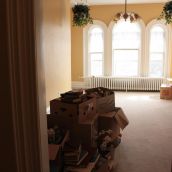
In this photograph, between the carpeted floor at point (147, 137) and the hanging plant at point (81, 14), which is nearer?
the carpeted floor at point (147, 137)

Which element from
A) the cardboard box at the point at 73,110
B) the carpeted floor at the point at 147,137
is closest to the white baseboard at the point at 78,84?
the carpeted floor at the point at 147,137

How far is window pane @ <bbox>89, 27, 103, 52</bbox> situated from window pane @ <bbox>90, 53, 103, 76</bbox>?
0.54 ft

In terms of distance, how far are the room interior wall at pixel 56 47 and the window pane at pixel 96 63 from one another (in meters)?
1.97

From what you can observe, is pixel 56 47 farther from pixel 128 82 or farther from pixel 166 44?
pixel 166 44

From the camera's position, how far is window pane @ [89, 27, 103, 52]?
7745 mm

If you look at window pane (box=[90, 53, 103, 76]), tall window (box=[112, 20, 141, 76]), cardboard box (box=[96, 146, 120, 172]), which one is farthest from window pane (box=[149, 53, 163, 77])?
cardboard box (box=[96, 146, 120, 172])

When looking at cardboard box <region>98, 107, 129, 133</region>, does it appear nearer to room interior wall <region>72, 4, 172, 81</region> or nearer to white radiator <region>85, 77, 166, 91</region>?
white radiator <region>85, 77, 166, 91</region>

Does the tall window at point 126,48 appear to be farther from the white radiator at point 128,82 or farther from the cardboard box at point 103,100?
the cardboard box at point 103,100

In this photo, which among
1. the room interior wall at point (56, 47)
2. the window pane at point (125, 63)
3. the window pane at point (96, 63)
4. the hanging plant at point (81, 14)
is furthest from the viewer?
the window pane at point (96, 63)

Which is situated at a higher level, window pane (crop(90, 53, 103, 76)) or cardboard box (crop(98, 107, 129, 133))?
window pane (crop(90, 53, 103, 76))

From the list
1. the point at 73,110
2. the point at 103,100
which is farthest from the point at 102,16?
the point at 73,110

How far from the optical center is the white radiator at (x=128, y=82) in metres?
7.45

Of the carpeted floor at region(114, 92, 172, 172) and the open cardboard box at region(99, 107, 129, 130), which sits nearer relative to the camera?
the carpeted floor at region(114, 92, 172, 172)

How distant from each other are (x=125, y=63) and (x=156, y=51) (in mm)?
1023
